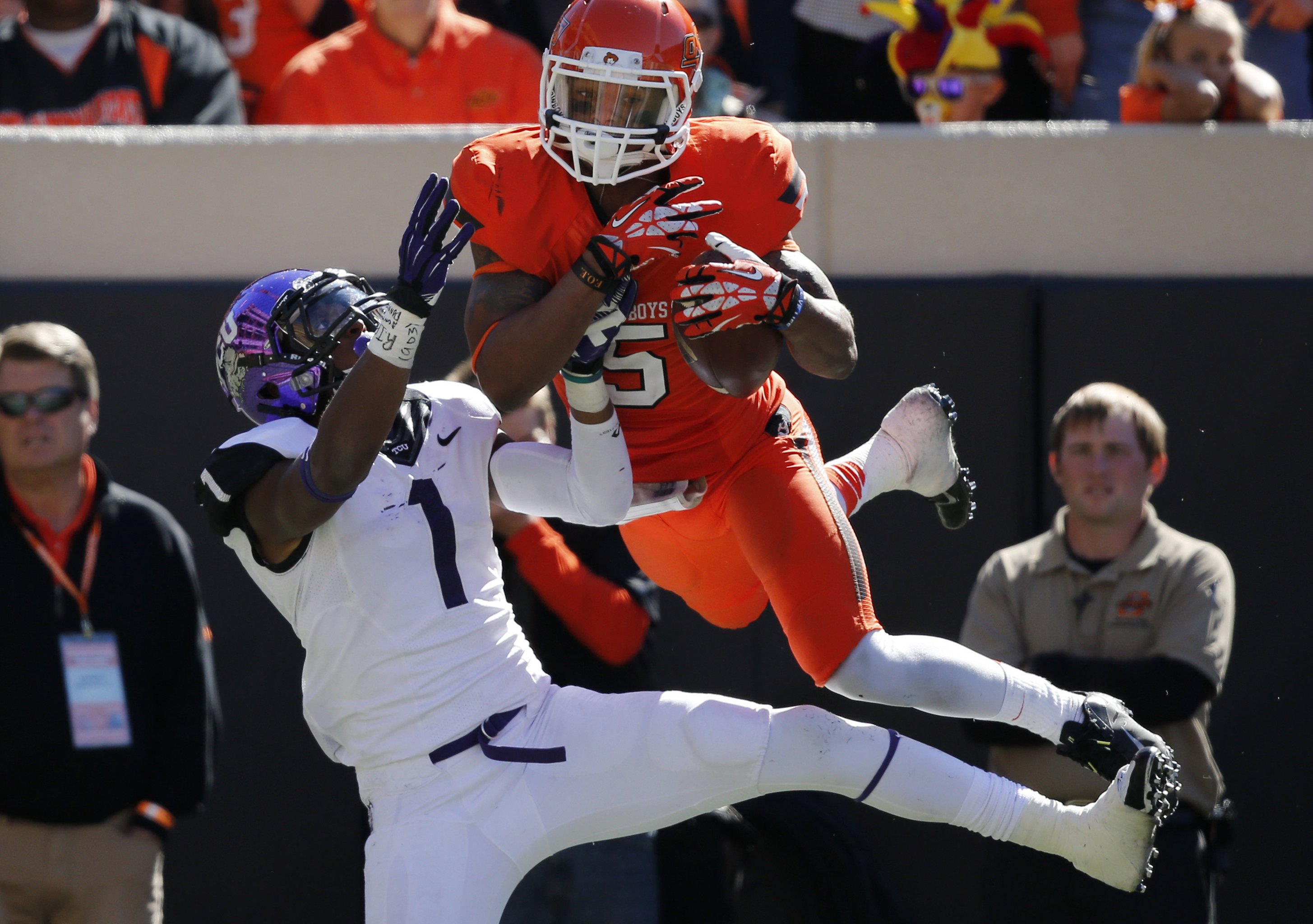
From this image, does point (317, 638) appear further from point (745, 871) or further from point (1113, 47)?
point (1113, 47)

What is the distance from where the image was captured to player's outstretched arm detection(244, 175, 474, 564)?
264 centimetres

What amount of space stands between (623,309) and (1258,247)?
9.14 feet

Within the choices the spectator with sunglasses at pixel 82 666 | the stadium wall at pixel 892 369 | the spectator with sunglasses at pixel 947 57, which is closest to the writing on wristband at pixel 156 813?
the spectator with sunglasses at pixel 82 666

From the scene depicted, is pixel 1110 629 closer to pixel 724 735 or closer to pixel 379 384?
pixel 724 735

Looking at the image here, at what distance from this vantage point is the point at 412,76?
5258 mm

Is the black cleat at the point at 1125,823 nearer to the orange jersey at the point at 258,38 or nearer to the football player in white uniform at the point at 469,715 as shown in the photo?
the football player in white uniform at the point at 469,715

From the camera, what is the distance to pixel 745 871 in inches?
185

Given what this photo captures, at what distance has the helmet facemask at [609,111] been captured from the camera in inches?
112

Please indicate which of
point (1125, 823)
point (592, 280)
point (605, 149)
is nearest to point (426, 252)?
point (592, 280)

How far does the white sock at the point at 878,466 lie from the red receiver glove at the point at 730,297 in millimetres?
715

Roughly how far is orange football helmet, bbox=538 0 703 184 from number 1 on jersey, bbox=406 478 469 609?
63 cm

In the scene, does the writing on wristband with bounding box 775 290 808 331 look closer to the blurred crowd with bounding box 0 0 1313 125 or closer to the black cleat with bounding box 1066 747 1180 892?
the black cleat with bounding box 1066 747 1180 892

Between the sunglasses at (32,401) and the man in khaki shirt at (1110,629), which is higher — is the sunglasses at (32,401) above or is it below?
above

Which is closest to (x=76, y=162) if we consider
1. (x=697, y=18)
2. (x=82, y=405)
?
(x=82, y=405)
